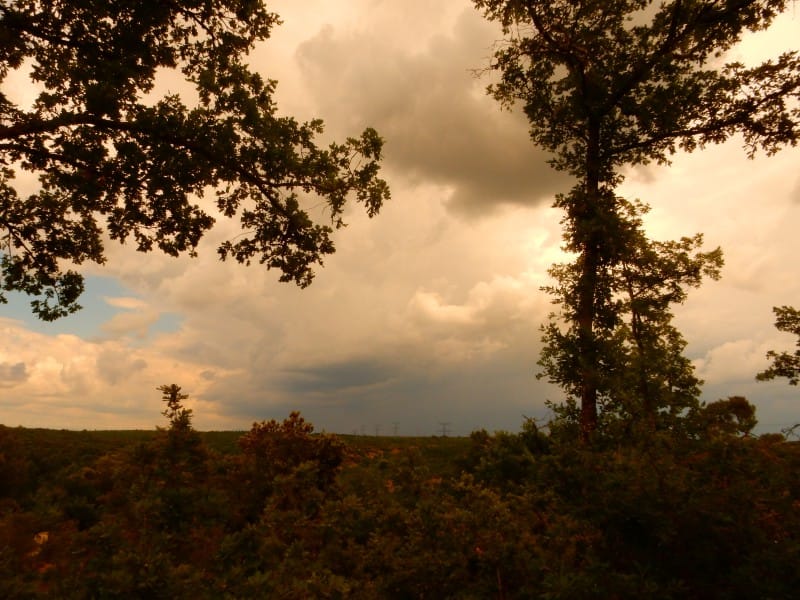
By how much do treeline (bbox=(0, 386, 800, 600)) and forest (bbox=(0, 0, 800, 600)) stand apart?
26 mm

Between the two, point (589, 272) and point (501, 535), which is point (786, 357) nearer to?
point (589, 272)

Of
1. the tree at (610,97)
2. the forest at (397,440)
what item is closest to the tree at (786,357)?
the forest at (397,440)

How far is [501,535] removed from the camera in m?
4.78

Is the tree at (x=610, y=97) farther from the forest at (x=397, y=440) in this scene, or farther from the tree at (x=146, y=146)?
the tree at (x=146, y=146)

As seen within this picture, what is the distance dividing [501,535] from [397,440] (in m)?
16.6

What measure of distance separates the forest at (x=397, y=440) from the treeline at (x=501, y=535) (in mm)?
26

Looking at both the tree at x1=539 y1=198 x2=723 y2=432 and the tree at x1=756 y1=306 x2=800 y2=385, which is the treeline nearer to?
the tree at x1=539 y1=198 x2=723 y2=432

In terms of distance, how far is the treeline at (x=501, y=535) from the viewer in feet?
13.2

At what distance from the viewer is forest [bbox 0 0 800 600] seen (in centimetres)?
445

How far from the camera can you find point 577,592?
3793 mm

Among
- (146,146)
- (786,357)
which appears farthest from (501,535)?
(786,357)

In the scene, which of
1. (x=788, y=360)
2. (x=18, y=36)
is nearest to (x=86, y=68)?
(x=18, y=36)

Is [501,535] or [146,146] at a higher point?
[146,146]

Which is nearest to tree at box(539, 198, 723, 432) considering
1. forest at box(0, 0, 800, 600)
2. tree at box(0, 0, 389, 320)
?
forest at box(0, 0, 800, 600)
